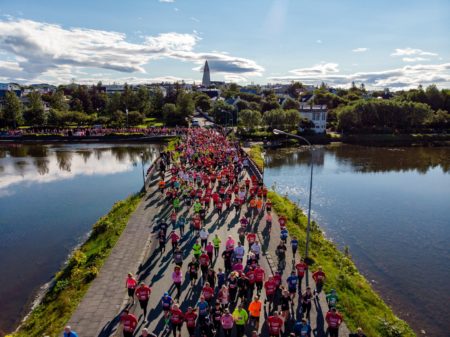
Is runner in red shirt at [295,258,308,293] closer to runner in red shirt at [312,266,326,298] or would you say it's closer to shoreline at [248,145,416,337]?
runner in red shirt at [312,266,326,298]

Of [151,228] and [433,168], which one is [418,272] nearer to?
[151,228]

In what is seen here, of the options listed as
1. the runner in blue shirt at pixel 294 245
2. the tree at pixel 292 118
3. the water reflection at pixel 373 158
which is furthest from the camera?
the tree at pixel 292 118

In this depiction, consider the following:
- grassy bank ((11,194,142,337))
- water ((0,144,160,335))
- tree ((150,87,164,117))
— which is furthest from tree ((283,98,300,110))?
grassy bank ((11,194,142,337))

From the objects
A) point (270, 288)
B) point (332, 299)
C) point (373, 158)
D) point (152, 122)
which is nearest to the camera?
point (332, 299)

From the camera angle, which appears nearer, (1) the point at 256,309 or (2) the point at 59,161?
(1) the point at 256,309

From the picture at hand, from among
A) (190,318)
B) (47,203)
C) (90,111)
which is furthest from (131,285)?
(90,111)

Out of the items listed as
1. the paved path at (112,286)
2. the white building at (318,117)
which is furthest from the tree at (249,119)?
the paved path at (112,286)

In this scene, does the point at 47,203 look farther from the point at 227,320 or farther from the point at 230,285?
the point at 227,320

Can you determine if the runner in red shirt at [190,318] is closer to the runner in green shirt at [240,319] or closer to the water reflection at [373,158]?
the runner in green shirt at [240,319]
